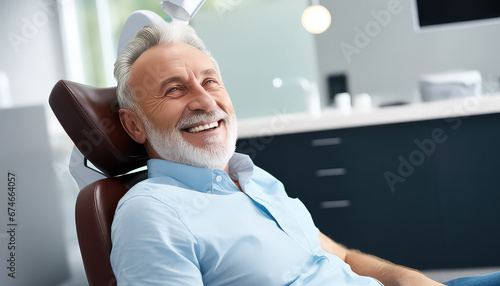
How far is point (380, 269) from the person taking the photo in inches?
51.2

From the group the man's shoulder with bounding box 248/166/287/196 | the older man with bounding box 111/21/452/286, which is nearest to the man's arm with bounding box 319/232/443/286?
the older man with bounding box 111/21/452/286

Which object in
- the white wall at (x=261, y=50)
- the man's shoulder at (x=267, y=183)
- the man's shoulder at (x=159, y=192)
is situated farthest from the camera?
the white wall at (x=261, y=50)

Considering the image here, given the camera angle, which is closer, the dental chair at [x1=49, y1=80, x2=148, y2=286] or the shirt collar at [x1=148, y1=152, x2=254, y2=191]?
the dental chair at [x1=49, y1=80, x2=148, y2=286]

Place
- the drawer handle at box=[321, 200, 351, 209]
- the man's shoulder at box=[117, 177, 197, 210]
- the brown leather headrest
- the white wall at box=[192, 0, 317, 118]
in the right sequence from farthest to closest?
the white wall at box=[192, 0, 317, 118] < the drawer handle at box=[321, 200, 351, 209] < the brown leather headrest < the man's shoulder at box=[117, 177, 197, 210]

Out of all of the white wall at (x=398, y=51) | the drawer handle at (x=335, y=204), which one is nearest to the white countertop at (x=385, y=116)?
the drawer handle at (x=335, y=204)

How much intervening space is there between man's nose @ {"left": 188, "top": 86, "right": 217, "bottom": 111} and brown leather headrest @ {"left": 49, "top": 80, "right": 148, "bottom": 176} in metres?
0.20

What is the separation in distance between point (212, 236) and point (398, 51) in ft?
8.57

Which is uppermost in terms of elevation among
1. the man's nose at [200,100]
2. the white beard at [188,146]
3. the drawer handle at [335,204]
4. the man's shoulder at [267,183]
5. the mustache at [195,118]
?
the man's nose at [200,100]

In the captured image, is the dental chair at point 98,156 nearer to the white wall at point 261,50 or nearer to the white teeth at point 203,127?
the white teeth at point 203,127

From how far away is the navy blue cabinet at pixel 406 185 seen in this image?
2605 millimetres

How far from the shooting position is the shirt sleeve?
3.03ft

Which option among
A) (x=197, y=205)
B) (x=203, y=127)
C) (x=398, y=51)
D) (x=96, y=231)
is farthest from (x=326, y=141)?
(x=96, y=231)

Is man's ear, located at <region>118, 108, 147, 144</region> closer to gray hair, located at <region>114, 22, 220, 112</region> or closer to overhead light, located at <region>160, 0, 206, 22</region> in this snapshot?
gray hair, located at <region>114, 22, 220, 112</region>

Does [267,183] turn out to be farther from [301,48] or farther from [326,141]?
[301,48]
